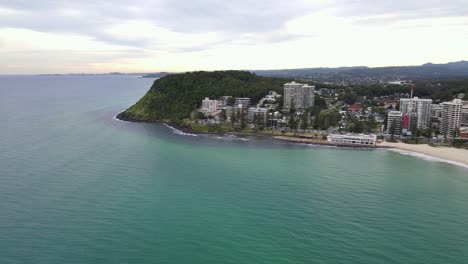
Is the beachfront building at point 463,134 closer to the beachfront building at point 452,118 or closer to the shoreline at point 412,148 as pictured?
the beachfront building at point 452,118

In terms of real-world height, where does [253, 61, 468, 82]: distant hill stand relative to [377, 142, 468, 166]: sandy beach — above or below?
above

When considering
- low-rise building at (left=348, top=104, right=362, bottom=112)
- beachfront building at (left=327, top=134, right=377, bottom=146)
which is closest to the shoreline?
beachfront building at (left=327, top=134, right=377, bottom=146)

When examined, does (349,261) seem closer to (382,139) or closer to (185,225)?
(185,225)

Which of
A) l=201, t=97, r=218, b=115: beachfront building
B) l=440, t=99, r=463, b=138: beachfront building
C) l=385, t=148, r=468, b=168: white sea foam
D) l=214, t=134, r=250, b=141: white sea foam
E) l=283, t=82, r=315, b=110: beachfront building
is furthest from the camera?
l=283, t=82, r=315, b=110: beachfront building

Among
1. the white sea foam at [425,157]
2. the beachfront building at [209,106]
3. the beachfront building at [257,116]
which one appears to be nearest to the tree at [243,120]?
the beachfront building at [257,116]

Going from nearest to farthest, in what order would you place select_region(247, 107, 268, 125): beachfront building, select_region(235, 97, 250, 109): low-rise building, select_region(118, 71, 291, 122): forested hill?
select_region(247, 107, 268, 125): beachfront building
select_region(118, 71, 291, 122): forested hill
select_region(235, 97, 250, 109): low-rise building

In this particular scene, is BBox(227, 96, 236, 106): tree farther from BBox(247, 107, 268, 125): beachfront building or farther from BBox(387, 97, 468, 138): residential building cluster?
BBox(387, 97, 468, 138): residential building cluster

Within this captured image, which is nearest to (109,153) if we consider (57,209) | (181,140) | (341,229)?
(181,140)
